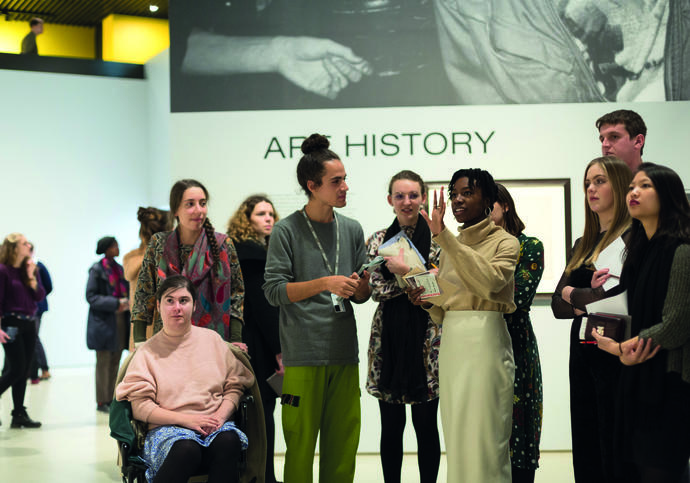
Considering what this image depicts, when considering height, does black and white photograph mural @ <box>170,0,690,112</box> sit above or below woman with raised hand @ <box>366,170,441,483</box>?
above

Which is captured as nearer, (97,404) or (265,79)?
(265,79)

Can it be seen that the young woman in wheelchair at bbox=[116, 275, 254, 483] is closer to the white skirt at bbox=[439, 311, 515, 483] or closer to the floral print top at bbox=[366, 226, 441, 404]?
the floral print top at bbox=[366, 226, 441, 404]

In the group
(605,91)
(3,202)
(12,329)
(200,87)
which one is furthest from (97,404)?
(605,91)

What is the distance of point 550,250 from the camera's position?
227 inches

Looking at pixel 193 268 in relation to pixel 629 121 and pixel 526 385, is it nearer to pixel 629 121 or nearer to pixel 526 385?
pixel 526 385

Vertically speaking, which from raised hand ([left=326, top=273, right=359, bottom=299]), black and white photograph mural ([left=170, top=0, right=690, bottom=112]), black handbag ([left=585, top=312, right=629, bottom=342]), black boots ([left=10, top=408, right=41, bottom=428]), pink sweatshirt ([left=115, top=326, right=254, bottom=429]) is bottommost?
black boots ([left=10, top=408, right=41, bottom=428])

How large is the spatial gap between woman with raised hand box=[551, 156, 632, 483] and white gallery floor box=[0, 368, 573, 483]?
1.67 meters

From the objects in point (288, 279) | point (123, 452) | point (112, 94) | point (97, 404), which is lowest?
point (97, 404)

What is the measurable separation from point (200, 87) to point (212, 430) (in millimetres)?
3035

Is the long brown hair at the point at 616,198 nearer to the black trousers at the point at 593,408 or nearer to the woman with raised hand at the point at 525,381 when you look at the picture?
the woman with raised hand at the point at 525,381

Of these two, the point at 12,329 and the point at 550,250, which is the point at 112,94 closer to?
the point at 12,329

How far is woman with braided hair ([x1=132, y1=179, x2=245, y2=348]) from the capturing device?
4.00 meters

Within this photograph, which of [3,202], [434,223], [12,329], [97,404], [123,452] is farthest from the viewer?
[3,202]

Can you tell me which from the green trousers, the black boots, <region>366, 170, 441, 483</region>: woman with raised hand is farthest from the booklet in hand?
the black boots
